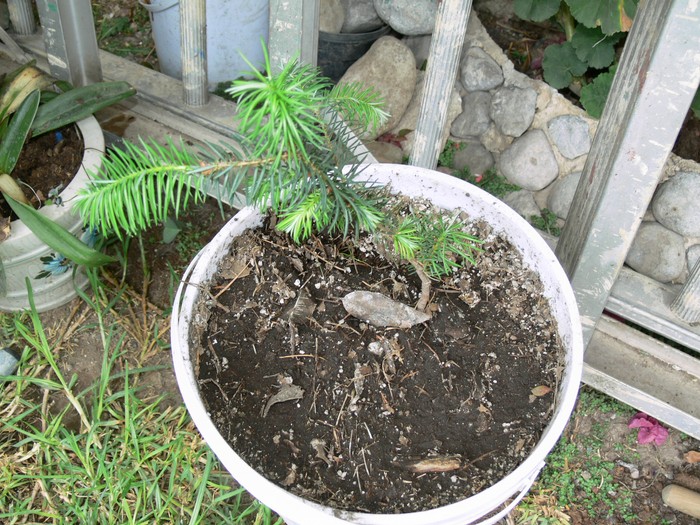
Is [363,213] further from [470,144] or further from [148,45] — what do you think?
[148,45]

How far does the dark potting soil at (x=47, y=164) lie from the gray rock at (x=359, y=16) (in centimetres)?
102

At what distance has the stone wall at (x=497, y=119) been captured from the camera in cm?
214

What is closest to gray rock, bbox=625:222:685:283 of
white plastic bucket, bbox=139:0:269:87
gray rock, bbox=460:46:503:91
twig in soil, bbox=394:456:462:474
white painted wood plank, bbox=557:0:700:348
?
white painted wood plank, bbox=557:0:700:348

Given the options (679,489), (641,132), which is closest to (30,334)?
(641,132)

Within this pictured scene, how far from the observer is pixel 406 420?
3.99 feet

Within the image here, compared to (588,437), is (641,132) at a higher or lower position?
higher

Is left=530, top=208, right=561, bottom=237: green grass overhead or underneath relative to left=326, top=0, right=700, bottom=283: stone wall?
underneath

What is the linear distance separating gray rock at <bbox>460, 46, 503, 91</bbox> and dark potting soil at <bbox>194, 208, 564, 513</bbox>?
1040 mm

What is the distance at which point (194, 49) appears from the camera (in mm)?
1772

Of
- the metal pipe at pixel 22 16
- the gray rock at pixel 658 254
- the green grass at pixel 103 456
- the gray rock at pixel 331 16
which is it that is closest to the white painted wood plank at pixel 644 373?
the gray rock at pixel 658 254

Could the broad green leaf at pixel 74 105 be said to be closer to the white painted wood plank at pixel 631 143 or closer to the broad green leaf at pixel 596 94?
the white painted wood plank at pixel 631 143

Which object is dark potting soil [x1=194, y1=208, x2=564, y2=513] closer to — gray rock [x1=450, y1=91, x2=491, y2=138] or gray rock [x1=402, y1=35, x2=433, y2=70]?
gray rock [x1=450, y1=91, x2=491, y2=138]

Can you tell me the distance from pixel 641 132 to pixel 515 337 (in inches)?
17.4

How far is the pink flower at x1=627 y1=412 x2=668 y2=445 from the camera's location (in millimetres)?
1740
